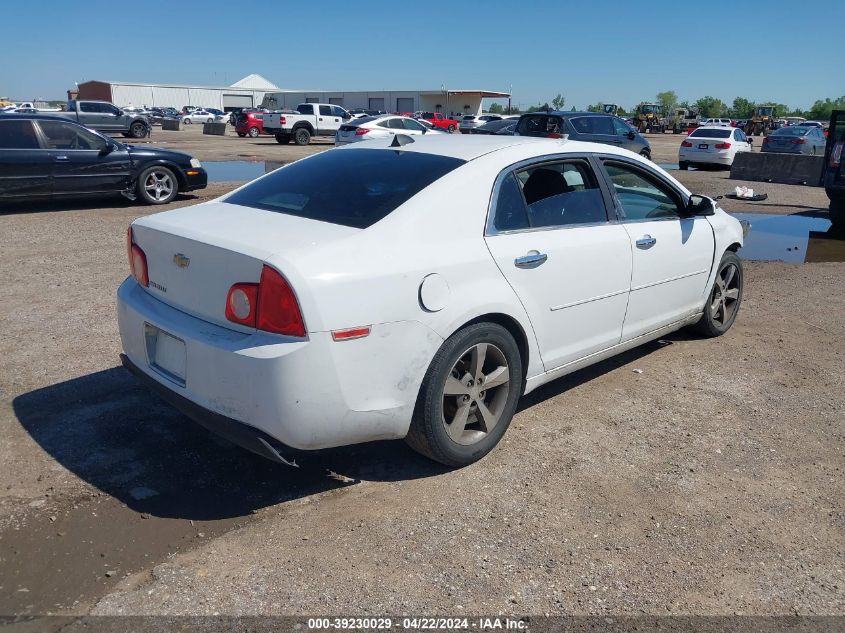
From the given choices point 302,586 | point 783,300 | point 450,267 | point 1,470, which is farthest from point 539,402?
point 783,300

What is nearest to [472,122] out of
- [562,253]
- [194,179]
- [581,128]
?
[581,128]

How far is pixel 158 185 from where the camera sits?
1212 cm

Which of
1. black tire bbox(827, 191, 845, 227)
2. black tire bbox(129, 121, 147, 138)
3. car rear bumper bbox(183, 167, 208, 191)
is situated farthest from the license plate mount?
black tire bbox(129, 121, 147, 138)

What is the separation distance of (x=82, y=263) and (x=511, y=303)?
19.3ft

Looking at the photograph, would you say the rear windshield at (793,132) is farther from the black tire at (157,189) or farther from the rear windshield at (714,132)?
the black tire at (157,189)

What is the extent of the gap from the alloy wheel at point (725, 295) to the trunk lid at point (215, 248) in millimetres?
3533

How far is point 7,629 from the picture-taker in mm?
2531

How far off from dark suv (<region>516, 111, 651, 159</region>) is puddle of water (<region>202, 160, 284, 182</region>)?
21.5 feet

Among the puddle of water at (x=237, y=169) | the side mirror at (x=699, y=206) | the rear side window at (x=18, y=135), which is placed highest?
the rear side window at (x=18, y=135)

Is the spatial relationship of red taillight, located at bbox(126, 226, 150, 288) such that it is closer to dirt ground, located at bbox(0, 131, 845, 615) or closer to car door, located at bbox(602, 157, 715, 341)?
dirt ground, located at bbox(0, 131, 845, 615)

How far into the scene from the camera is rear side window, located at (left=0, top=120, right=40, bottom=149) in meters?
10.7

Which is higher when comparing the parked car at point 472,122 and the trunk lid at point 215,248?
the trunk lid at point 215,248

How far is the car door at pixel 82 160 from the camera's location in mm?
11094

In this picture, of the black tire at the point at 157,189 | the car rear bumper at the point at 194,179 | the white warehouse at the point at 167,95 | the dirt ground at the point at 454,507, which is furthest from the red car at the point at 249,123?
the white warehouse at the point at 167,95
